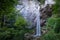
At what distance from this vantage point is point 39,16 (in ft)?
41.1

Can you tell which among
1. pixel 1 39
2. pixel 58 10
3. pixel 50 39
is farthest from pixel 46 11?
pixel 58 10

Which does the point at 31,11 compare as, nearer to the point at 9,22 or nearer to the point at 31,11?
the point at 31,11

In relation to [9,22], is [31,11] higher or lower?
higher

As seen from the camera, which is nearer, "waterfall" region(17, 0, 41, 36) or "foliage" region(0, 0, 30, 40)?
"foliage" region(0, 0, 30, 40)

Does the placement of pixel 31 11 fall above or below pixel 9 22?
above

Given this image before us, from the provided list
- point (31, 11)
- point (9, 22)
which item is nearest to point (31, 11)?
point (31, 11)

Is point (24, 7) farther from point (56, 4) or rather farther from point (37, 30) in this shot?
point (56, 4)

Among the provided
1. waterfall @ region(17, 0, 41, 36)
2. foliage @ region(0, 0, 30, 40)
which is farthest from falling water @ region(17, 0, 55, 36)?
foliage @ region(0, 0, 30, 40)

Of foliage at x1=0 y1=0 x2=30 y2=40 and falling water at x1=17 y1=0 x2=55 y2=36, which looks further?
falling water at x1=17 y1=0 x2=55 y2=36

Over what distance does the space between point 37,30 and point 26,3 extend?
2.94m

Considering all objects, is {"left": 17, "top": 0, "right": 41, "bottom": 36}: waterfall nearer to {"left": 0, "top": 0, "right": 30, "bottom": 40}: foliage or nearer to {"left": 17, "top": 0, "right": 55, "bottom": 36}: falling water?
{"left": 17, "top": 0, "right": 55, "bottom": 36}: falling water

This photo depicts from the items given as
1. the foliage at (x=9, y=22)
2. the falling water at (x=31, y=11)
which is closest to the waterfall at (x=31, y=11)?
the falling water at (x=31, y=11)

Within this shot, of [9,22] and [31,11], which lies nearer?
[9,22]

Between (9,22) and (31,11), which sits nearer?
(9,22)
